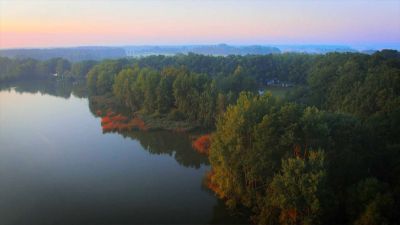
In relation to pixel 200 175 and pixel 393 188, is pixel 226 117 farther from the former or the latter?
pixel 393 188

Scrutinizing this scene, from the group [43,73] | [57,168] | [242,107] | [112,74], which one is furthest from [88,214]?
[43,73]

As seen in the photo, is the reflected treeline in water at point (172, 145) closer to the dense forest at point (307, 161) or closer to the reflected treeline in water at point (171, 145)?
the reflected treeline in water at point (171, 145)

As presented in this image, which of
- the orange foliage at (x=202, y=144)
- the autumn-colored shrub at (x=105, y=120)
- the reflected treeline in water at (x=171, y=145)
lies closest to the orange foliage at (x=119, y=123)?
the autumn-colored shrub at (x=105, y=120)

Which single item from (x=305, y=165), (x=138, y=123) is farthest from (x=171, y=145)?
(x=305, y=165)

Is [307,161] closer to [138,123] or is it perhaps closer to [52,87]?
[138,123]

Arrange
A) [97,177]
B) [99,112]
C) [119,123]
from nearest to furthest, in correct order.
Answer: [97,177] → [119,123] → [99,112]

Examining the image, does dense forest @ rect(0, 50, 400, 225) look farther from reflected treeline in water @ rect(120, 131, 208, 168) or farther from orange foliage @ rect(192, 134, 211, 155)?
orange foliage @ rect(192, 134, 211, 155)

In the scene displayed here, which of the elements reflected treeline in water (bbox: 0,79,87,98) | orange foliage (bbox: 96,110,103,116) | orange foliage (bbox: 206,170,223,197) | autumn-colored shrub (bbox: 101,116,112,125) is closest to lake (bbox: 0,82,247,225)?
orange foliage (bbox: 206,170,223,197)
